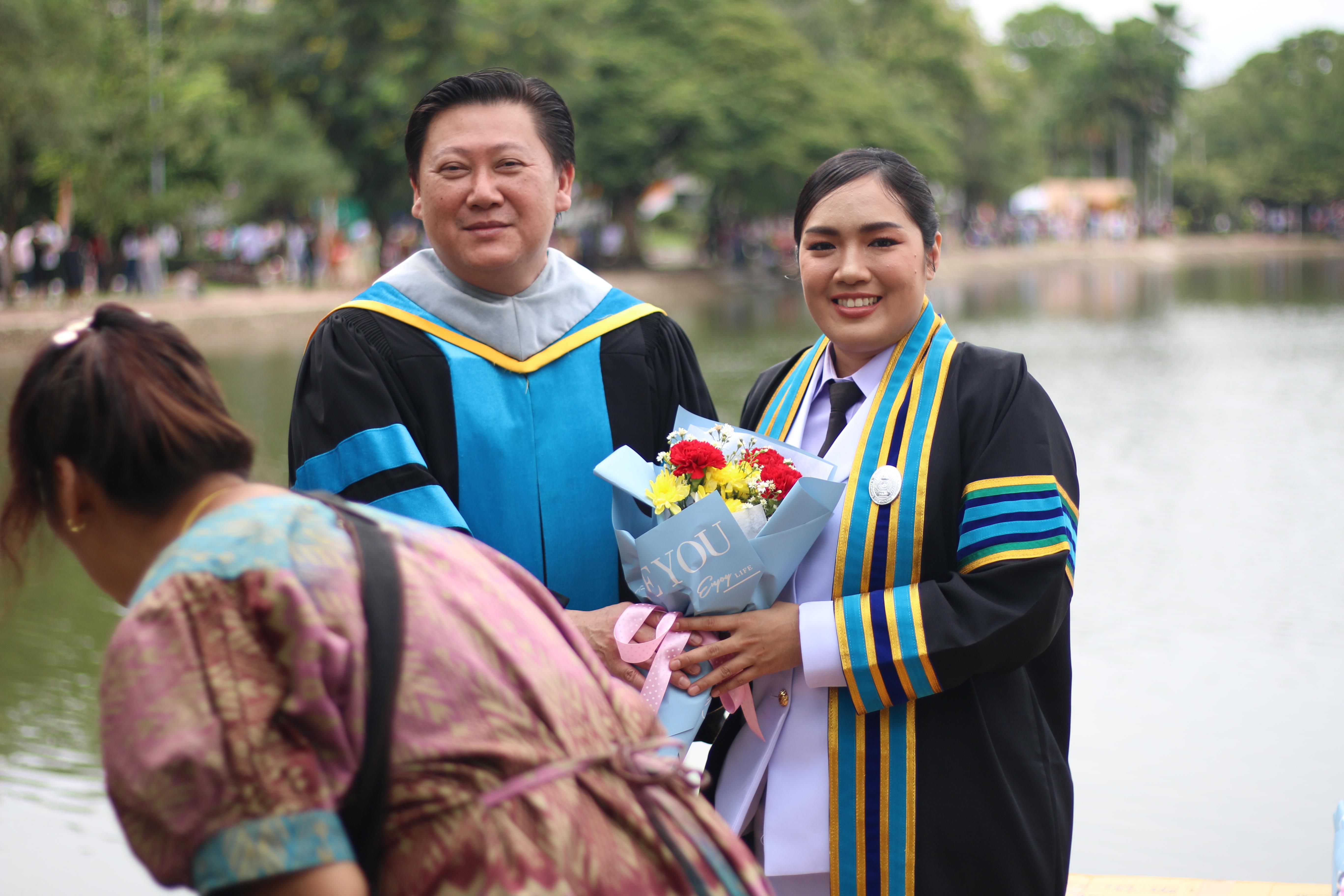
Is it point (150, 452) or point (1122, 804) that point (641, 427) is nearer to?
point (150, 452)

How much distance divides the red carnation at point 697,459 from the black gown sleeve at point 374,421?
0.45 meters

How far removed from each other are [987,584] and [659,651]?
1.92 ft

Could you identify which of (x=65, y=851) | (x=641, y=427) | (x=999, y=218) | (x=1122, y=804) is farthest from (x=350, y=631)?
(x=999, y=218)

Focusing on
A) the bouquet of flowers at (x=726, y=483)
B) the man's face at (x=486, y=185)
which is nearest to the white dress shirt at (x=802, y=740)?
the bouquet of flowers at (x=726, y=483)

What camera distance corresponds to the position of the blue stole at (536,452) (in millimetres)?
2613

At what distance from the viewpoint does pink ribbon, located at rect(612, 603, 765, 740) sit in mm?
2256

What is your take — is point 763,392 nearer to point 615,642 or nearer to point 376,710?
point 615,642

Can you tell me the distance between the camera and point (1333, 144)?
6462 centimetres

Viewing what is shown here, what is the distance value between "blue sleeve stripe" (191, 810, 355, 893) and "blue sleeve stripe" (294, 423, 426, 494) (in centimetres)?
124

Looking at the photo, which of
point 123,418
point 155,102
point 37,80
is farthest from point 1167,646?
point 155,102

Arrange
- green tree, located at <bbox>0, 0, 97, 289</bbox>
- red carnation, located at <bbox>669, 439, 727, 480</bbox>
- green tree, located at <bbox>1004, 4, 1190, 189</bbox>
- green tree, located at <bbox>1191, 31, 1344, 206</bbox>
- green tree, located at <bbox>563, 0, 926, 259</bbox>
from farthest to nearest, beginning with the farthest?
green tree, located at <bbox>1191, 31, 1344, 206</bbox> → green tree, located at <bbox>1004, 4, 1190, 189</bbox> → green tree, located at <bbox>563, 0, 926, 259</bbox> → green tree, located at <bbox>0, 0, 97, 289</bbox> → red carnation, located at <bbox>669, 439, 727, 480</bbox>

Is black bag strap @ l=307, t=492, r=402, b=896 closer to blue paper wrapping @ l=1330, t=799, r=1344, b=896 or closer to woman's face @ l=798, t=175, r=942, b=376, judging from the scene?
woman's face @ l=798, t=175, r=942, b=376

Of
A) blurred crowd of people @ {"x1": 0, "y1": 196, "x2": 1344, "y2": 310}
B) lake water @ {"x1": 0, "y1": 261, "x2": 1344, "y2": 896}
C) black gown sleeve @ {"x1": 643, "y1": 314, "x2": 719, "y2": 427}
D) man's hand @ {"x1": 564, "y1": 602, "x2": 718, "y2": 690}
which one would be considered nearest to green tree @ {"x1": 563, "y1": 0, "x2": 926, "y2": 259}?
blurred crowd of people @ {"x1": 0, "y1": 196, "x2": 1344, "y2": 310}

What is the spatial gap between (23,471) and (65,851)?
3.72 metres
